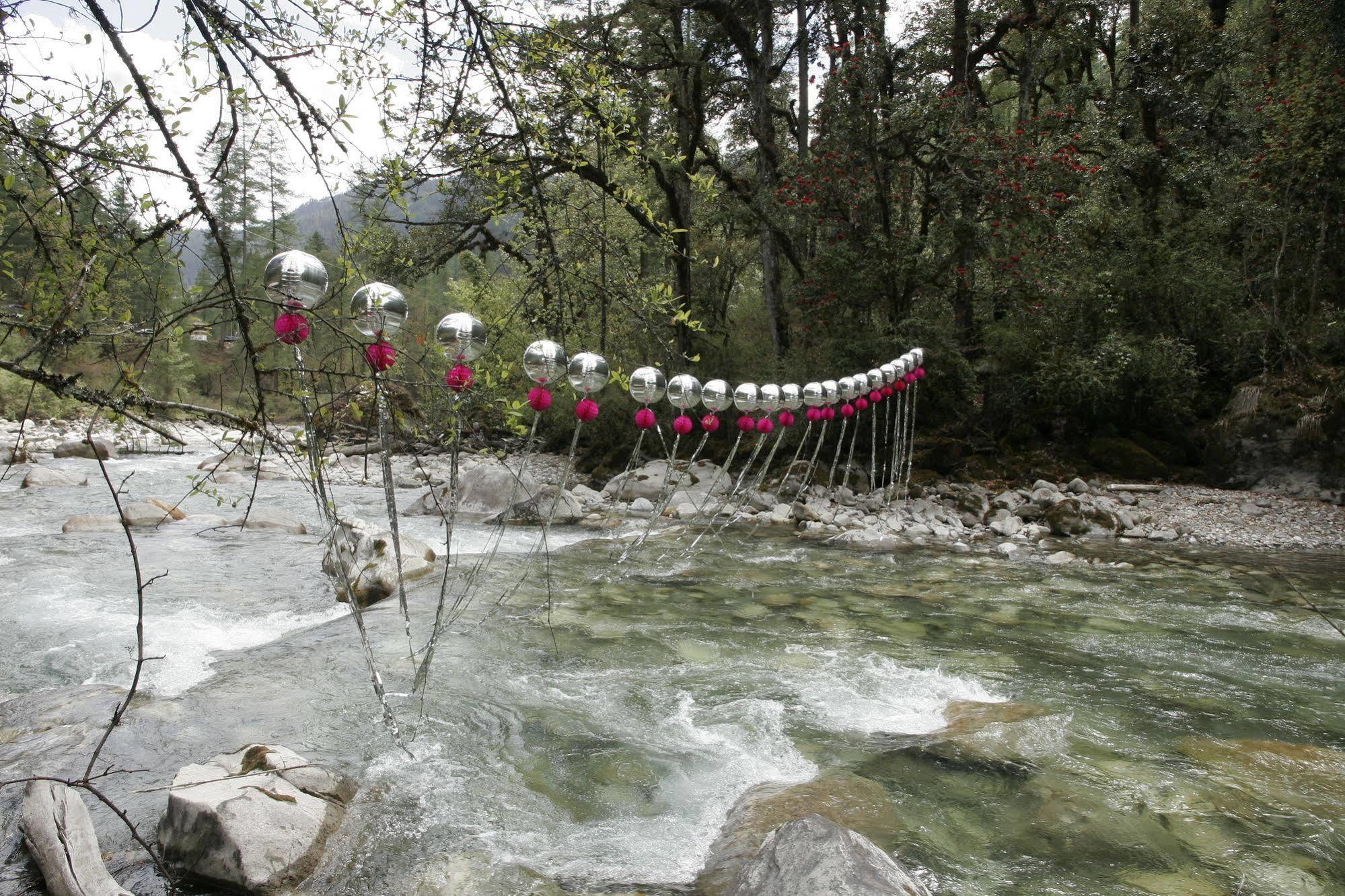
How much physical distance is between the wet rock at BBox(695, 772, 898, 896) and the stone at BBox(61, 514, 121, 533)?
7.71 meters

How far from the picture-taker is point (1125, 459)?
1202cm

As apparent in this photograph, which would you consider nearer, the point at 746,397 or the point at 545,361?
the point at 545,361

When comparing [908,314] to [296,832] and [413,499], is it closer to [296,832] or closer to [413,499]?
[413,499]

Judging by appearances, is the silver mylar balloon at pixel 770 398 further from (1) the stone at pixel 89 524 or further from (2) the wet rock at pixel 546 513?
(1) the stone at pixel 89 524

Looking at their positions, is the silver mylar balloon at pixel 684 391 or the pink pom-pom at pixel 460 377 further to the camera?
the silver mylar balloon at pixel 684 391

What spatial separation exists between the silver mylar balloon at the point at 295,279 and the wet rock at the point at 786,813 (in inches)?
89.2

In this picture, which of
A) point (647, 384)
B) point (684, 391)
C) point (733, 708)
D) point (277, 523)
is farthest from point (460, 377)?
point (277, 523)

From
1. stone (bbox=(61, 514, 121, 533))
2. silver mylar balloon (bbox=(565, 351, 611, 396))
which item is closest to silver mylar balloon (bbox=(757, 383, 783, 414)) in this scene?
silver mylar balloon (bbox=(565, 351, 611, 396))

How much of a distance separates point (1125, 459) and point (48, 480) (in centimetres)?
1545

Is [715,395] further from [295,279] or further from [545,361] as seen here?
[295,279]

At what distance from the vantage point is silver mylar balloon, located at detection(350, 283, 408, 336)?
2514mm

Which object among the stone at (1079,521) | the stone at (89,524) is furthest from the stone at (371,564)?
the stone at (1079,521)

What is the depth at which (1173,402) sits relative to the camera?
38.8ft

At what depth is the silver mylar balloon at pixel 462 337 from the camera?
2953mm
